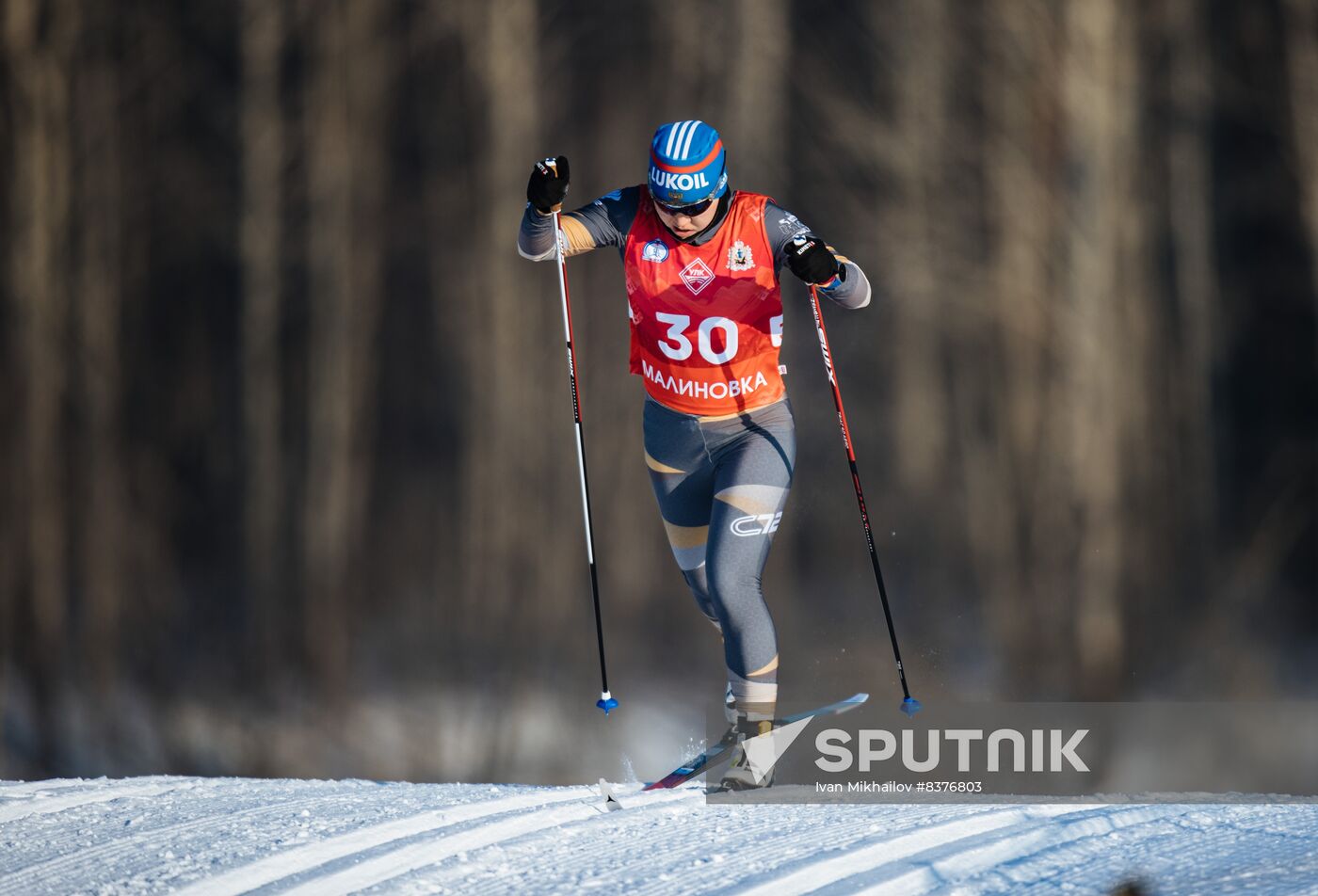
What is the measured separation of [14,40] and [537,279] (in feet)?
5.92

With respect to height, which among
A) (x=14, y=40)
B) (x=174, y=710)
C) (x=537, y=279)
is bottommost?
(x=174, y=710)

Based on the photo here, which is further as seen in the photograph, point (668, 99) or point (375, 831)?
point (668, 99)

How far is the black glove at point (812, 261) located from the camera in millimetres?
2992

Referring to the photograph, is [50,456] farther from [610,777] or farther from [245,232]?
[610,777]

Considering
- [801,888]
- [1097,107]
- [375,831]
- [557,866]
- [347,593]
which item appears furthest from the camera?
[347,593]

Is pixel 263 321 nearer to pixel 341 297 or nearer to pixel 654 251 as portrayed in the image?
pixel 341 297

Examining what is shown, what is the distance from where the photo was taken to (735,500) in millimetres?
3168

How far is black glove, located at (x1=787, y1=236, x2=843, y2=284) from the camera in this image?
299 cm

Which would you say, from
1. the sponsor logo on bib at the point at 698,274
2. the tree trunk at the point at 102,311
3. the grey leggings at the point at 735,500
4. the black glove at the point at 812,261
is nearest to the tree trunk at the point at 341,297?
the tree trunk at the point at 102,311

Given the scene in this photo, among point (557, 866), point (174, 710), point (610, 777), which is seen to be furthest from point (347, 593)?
point (557, 866)

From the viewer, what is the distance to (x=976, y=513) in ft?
12.2

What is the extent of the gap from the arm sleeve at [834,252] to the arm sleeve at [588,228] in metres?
0.34

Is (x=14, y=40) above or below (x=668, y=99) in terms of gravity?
above

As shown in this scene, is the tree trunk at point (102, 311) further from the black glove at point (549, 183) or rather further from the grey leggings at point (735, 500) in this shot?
Result: the grey leggings at point (735, 500)
